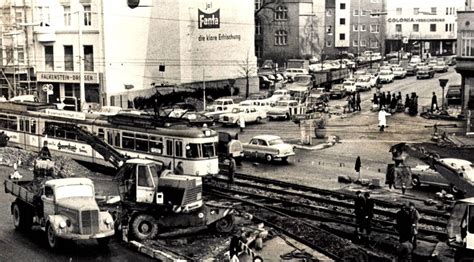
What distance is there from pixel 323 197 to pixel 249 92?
41.8 metres

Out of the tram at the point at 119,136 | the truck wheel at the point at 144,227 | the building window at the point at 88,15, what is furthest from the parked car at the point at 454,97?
the truck wheel at the point at 144,227

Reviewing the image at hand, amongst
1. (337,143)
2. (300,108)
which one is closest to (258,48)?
(300,108)

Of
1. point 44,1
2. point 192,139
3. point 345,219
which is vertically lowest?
point 345,219

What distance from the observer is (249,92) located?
7119cm

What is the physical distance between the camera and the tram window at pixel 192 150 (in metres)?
31.6

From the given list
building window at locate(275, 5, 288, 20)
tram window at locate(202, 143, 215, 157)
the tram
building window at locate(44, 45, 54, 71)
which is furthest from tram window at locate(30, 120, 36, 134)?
building window at locate(275, 5, 288, 20)

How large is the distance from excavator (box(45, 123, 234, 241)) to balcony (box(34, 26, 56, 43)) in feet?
121

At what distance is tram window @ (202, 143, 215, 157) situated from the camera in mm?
31797

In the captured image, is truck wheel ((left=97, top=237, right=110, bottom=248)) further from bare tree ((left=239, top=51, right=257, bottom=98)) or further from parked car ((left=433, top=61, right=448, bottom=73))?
parked car ((left=433, top=61, right=448, bottom=73))

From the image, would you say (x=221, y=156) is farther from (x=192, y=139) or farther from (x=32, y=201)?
(x=32, y=201)

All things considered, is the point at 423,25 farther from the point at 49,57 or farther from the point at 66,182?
the point at 66,182

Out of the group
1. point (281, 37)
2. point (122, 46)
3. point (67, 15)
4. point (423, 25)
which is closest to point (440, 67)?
point (281, 37)

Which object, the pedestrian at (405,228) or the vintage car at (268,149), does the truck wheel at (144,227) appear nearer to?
the pedestrian at (405,228)

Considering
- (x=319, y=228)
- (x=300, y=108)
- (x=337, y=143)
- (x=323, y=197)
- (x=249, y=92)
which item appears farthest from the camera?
(x=249, y=92)
